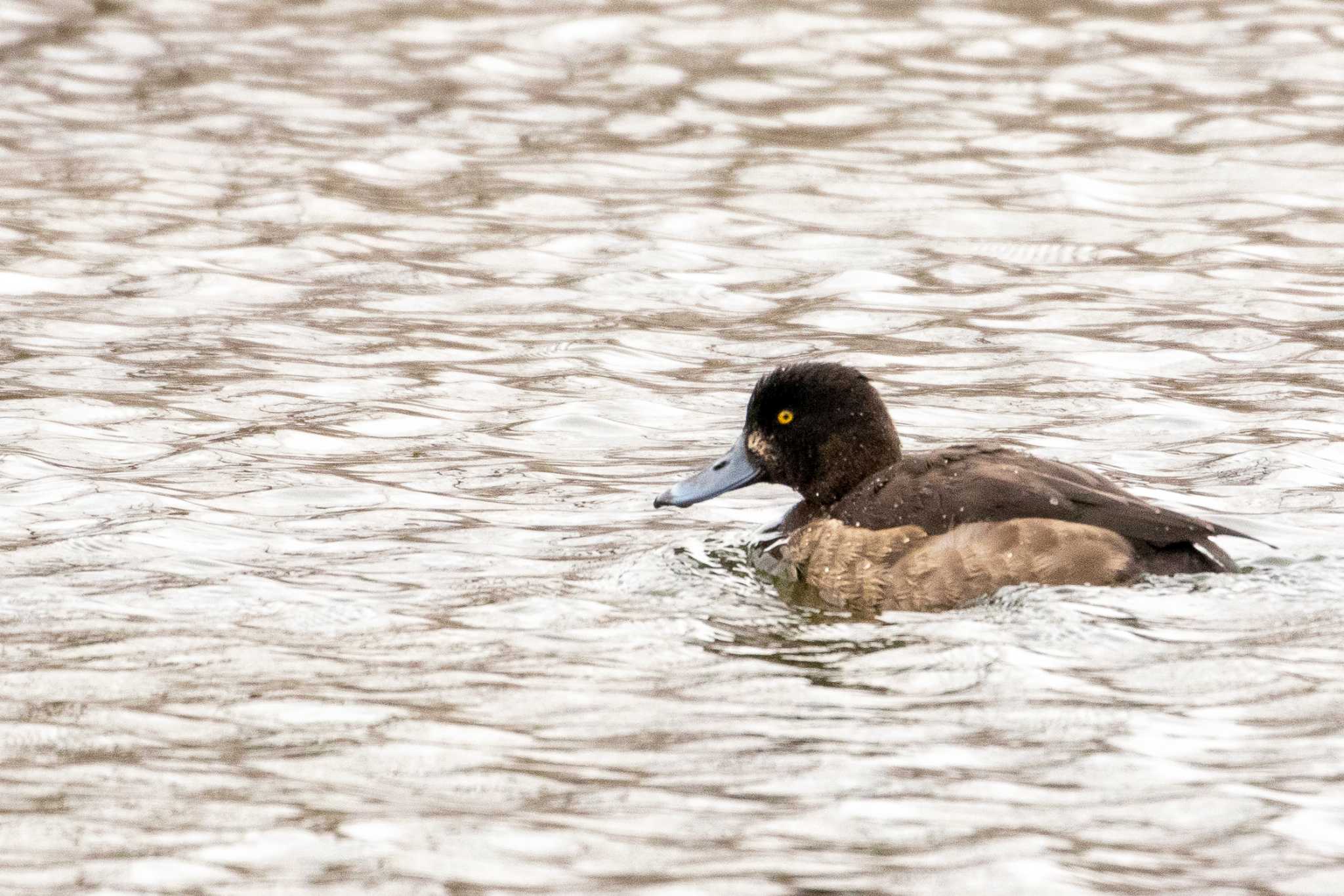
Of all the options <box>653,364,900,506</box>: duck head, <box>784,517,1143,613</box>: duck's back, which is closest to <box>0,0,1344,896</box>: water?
<box>784,517,1143,613</box>: duck's back

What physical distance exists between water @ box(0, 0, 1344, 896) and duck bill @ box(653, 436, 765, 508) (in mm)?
173

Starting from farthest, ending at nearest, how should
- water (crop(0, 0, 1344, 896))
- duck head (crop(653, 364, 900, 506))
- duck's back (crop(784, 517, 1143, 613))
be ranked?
duck head (crop(653, 364, 900, 506)), duck's back (crop(784, 517, 1143, 613)), water (crop(0, 0, 1344, 896))

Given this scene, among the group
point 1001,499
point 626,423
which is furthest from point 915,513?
point 626,423

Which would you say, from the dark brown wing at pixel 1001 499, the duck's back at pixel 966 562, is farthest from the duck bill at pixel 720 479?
the duck's back at pixel 966 562

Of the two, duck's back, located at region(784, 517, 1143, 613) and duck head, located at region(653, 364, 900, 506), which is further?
duck head, located at region(653, 364, 900, 506)

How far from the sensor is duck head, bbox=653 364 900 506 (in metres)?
7.83

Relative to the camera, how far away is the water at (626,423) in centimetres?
517

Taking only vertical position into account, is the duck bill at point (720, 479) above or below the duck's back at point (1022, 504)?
below

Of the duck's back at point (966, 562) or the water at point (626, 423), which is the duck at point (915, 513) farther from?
the water at point (626, 423)

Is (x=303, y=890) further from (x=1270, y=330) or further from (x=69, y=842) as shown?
(x=1270, y=330)

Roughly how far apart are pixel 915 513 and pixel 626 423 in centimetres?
264

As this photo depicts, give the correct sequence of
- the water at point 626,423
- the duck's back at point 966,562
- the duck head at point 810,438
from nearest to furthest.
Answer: the water at point 626,423
the duck's back at point 966,562
the duck head at point 810,438

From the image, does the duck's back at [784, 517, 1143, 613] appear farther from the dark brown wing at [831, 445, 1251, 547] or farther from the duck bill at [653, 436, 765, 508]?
the duck bill at [653, 436, 765, 508]

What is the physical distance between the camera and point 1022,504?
22.9 feet
